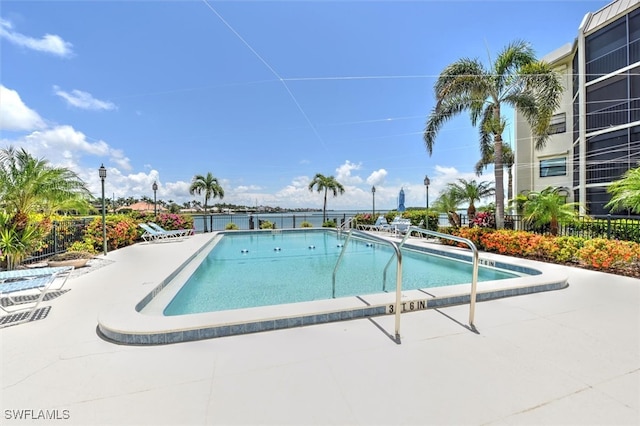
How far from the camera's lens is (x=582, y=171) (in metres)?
13.3

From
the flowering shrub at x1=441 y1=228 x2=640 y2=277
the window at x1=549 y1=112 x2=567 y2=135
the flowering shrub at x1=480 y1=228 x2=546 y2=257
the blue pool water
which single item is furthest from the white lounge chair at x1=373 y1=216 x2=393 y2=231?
the window at x1=549 y1=112 x2=567 y2=135

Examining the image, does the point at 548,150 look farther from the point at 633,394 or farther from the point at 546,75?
the point at 633,394

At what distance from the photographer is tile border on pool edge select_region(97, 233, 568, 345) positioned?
278cm

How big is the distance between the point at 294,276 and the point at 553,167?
55.2 ft

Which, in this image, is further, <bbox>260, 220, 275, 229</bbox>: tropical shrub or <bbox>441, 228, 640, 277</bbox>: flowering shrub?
<bbox>260, 220, 275, 229</bbox>: tropical shrub

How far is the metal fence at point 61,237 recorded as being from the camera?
7.07 meters

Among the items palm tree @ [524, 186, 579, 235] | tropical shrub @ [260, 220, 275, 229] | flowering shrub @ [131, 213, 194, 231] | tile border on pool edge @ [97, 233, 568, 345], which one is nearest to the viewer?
tile border on pool edge @ [97, 233, 568, 345]

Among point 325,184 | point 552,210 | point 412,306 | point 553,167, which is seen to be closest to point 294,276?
point 412,306

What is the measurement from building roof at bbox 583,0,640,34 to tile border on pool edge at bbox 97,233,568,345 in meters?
15.4

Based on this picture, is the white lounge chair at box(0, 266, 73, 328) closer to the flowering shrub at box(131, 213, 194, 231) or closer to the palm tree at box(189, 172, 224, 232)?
the flowering shrub at box(131, 213, 194, 231)

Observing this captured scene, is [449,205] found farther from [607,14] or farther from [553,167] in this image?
[607,14]

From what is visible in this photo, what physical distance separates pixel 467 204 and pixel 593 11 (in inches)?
464

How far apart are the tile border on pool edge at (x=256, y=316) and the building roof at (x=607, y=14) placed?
15408mm

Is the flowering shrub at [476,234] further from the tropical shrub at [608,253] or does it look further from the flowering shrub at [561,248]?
the tropical shrub at [608,253]
